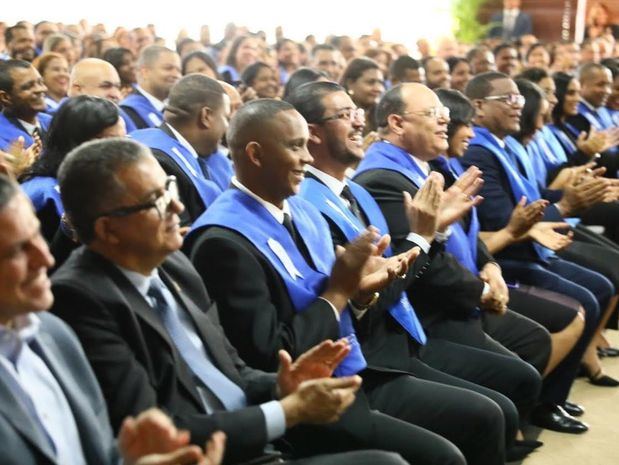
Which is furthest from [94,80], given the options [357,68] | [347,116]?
[347,116]

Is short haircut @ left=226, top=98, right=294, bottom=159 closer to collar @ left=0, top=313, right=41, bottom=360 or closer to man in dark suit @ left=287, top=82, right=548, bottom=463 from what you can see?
man in dark suit @ left=287, top=82, right=548, bottom=463

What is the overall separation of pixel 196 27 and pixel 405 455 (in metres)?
11.1

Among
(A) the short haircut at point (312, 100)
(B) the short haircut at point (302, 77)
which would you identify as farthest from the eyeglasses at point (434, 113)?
(B) the short haircut at point (302, 77)

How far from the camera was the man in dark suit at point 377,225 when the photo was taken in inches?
96.3

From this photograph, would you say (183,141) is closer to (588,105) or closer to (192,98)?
(192,98)

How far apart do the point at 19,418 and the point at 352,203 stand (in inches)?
59.1

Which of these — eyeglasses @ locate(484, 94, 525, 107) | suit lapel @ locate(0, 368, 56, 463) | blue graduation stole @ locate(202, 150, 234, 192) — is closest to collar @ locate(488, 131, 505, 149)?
eyeglasses @ locate(484, 94, 525, 107)

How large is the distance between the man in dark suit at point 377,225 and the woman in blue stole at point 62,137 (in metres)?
0.56

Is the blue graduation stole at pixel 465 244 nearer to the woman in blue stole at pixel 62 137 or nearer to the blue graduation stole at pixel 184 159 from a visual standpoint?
the blue graduation stole at pixel 184 159

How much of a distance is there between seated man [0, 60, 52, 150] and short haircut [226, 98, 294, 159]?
188 centimetres

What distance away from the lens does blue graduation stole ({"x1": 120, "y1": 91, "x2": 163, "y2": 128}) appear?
4586mm

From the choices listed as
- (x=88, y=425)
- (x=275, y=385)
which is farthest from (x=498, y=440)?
(x=88, y=425)

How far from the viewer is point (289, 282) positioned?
214 cm

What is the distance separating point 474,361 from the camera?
8.75 feet
